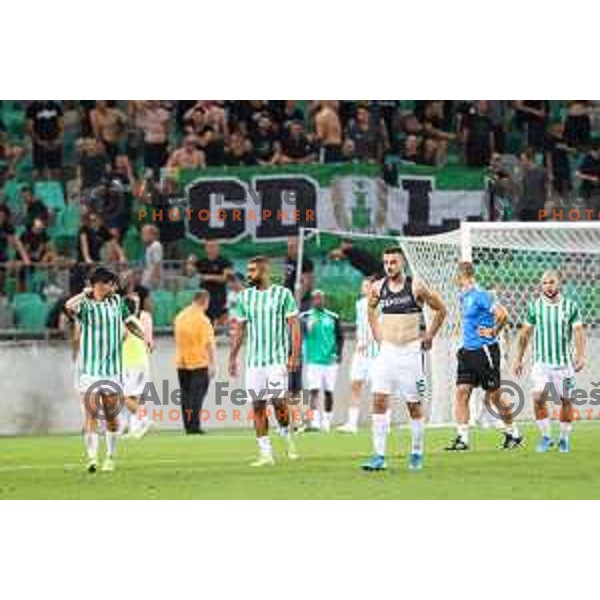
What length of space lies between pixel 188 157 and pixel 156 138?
432 mm

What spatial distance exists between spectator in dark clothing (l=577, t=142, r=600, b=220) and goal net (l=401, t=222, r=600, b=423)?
0.27 m

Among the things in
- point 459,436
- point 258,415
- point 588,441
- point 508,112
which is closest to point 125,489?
point 258,415

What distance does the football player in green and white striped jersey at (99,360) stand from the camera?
1206 cm

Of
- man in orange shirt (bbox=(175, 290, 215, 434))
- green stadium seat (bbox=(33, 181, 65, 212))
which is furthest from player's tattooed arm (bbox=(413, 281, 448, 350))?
green stadium seat (bbox=(33, 181, 65, 212))

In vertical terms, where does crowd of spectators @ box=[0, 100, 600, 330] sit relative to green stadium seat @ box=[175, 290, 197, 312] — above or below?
above

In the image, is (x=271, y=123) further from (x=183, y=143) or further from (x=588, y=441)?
(x=588, y=441)

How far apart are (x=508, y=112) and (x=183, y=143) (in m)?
2.62

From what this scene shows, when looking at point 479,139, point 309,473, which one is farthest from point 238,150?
point 309,473

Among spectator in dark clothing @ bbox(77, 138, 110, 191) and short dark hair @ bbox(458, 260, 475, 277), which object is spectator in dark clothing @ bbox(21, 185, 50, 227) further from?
short dark hair @ bbox(458, 260, 475, 277)

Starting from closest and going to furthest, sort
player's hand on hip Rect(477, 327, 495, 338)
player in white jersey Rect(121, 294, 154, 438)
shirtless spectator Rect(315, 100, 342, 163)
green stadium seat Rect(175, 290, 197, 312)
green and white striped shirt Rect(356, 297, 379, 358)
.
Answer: player's hand on hip Rect(477, 327, 495, 338) < shirtless spectator Rect(315, 100, 342, 163) < player in white jersey Rect(121, 294, 154, 438) < green and white striped shirt Rect(356, 297, 379, 358) < green stadium seat Rect(175, 290, 197, 312)

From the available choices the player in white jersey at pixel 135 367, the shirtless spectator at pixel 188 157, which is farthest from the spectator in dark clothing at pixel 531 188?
the player in white jersey at pixel 135 367

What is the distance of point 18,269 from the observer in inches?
610

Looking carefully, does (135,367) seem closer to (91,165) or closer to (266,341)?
(91,165)

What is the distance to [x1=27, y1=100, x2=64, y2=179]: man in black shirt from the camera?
15352 millimetres
